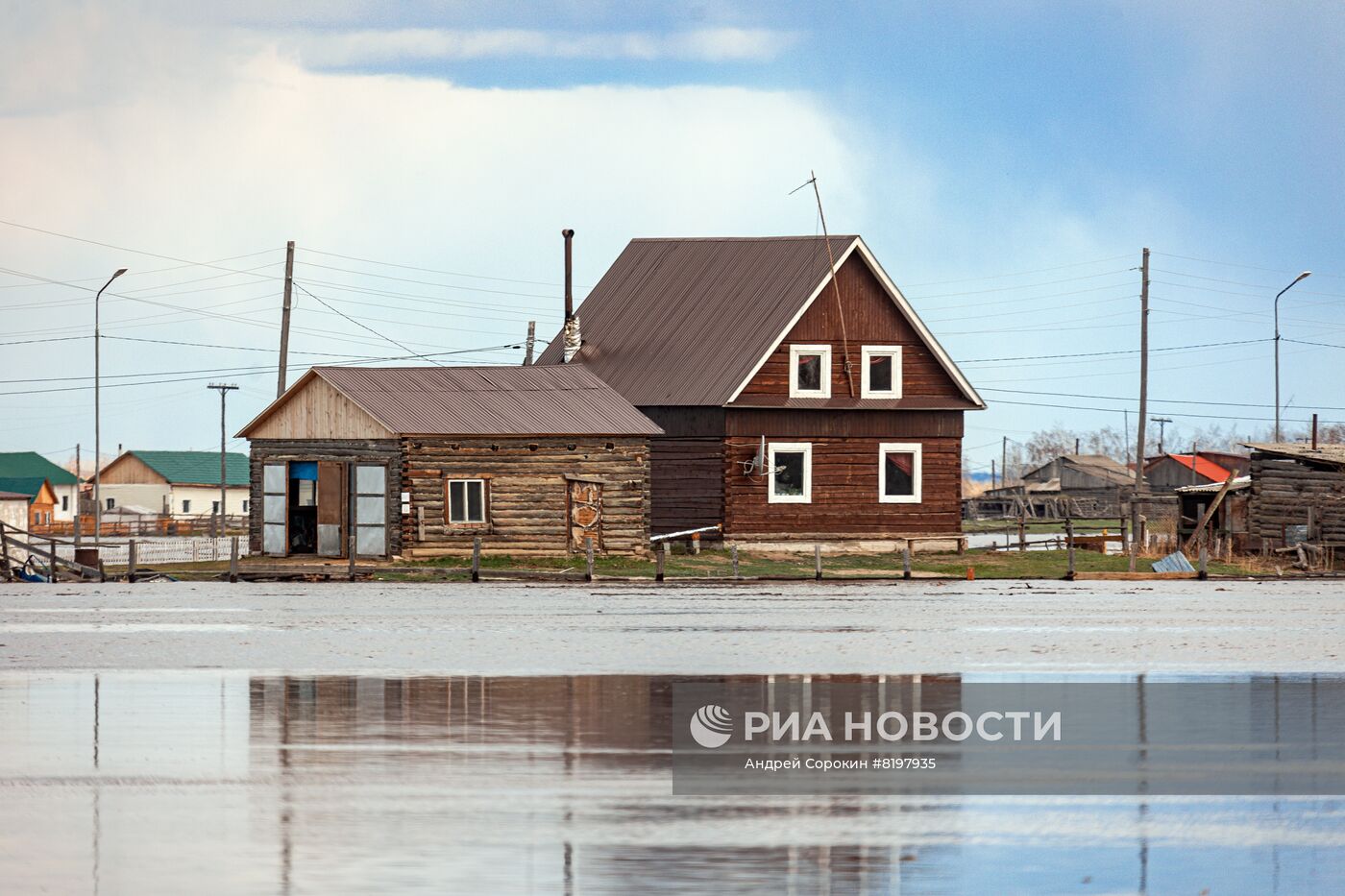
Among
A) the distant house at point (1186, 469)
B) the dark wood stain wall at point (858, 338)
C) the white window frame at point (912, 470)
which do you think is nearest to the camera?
the dark wood stain wall at point (858, 338)

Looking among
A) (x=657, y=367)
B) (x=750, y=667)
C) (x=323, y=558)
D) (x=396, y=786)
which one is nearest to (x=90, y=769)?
(x=396, y=786)

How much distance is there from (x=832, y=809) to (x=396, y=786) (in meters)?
3.02

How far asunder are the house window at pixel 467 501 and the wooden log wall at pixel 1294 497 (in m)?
23.4

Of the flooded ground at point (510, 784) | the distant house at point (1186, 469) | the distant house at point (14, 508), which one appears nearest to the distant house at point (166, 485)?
the distant house at point (14, 508)

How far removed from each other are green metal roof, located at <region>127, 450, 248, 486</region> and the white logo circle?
139 meters

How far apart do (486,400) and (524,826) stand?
41177 millimetres

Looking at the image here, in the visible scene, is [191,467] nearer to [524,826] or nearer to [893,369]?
[893,369]

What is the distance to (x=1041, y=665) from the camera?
2133cm

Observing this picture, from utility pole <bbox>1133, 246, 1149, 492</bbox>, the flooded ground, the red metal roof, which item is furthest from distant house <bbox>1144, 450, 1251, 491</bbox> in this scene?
the flooded ground

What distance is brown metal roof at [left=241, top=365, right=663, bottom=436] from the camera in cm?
4934

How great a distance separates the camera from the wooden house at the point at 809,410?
5425cm

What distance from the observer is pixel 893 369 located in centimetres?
5578

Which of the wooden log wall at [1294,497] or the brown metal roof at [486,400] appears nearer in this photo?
the brown metal roof at [486,400]

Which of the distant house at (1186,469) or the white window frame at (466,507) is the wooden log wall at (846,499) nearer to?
the white window frame at (466,507)
